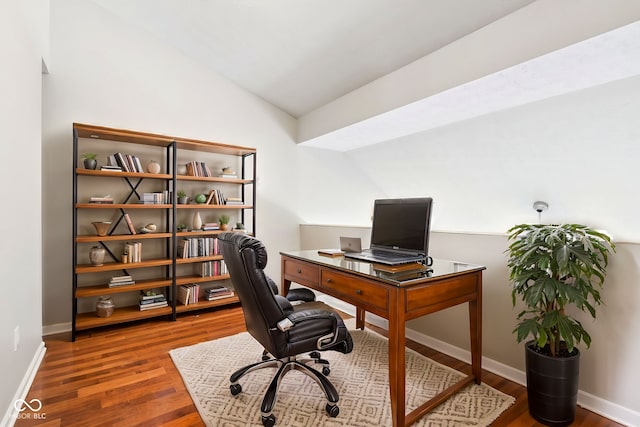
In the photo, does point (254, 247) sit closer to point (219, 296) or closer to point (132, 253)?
point (132, 253)

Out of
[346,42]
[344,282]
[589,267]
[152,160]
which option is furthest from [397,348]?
[152,160]

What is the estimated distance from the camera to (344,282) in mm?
1906

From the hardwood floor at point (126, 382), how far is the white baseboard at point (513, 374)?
0.05 metres

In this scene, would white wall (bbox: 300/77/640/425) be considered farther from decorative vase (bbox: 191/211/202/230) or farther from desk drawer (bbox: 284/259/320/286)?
decorative vase (bbox: 191/211/202/230)

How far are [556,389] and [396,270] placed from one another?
1012 millimetres

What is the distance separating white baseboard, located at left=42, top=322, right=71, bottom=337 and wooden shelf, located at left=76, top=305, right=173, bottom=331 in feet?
0.46

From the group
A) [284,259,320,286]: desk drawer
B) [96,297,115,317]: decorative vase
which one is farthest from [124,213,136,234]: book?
[284,259,320,286]: desk drawer

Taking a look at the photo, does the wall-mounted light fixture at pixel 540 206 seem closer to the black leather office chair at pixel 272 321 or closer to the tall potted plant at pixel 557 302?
the tall potted plant at pixel 557 302

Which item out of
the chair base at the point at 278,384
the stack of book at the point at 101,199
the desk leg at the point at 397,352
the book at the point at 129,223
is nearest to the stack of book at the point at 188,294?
the book at the point at 129,223

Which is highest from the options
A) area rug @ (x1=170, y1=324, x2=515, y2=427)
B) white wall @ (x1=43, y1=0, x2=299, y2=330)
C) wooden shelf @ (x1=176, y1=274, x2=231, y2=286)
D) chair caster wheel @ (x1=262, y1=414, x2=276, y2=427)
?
white wall @ (x1=43, y1=0, x2=299, y2=330)

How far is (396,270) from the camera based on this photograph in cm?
183

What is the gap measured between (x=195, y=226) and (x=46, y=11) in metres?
2.29

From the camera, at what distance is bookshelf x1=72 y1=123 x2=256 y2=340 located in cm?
299

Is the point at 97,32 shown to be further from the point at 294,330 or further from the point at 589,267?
the point at 589,267
